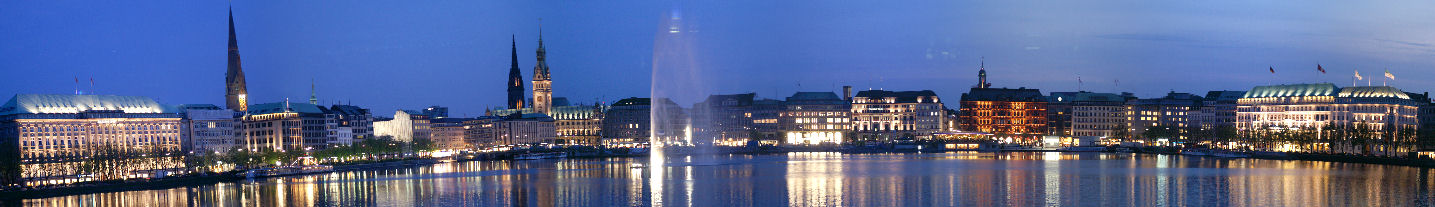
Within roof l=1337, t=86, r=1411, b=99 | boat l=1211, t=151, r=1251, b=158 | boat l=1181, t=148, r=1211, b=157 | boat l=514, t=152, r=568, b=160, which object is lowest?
boat l=1181, t=148, r=1211, b=157

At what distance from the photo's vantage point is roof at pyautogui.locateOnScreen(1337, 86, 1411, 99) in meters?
135

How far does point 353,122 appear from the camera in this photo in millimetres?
155625

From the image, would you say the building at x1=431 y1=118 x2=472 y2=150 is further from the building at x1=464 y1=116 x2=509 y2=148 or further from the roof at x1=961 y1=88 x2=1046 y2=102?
the roof at x1=961 y1=88 x2=1046 y2=102

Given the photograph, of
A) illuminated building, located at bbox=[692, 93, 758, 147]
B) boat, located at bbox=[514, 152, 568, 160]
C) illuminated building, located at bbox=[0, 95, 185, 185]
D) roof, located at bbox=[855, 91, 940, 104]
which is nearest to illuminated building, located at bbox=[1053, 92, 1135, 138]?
roof, located at bbox=[855, 91, 940, 104]

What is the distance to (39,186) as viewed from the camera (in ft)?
237

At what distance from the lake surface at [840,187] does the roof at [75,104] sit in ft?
128

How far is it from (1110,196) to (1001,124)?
11744 cm

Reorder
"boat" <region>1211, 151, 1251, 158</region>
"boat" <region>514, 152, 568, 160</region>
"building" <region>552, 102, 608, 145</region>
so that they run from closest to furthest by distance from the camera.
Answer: "boat" <region>1211, 151, 1251, 158</region>, "boat" <region>514, 152, 568, 160</region>, "building" <region>552, 102, 608, 145</region>

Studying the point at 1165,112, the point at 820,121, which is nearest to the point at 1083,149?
the point at 1165,112

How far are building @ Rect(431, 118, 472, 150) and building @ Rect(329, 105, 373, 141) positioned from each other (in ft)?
83.3

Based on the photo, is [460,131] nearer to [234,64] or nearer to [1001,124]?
[234,64]

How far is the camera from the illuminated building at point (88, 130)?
316 ft

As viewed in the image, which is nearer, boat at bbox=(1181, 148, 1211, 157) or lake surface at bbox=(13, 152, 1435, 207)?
lake surface at bbox=(13, 152, 1435, 207)

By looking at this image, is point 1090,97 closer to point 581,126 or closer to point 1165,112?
point 1165,112
